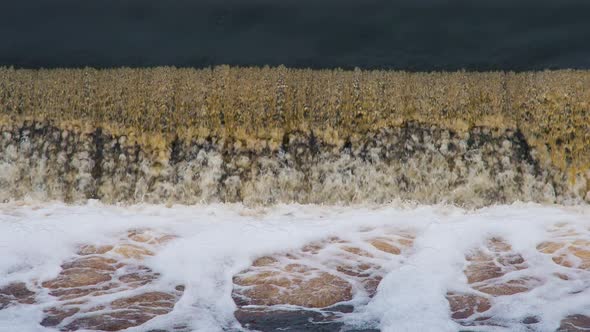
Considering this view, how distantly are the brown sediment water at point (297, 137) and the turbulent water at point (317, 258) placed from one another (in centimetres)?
52

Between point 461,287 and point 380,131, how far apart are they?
5.09 m

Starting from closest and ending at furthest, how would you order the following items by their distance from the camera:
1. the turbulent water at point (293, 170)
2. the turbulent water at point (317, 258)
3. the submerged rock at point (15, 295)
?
the turbulent water at point (317, 258), the submerged rock at point (15, 295), the turbulent water at point (293, 170)

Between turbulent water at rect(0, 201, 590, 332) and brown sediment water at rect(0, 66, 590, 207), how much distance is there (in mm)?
522

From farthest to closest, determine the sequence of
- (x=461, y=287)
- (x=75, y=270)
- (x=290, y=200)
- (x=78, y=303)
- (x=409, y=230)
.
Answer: (x=290, y=200) < (x=409, y=230) < (x=75, y=270) < (x=461, y=287) < (x=78, y=303)

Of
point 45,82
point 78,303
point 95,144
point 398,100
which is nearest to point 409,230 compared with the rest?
point 398,100

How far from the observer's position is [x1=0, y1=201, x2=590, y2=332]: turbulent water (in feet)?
21.1

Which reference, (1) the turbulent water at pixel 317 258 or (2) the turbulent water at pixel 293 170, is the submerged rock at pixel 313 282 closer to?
(1) the turbulent water at pixel 317 258

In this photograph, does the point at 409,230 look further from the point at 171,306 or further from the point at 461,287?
the point at 171,306

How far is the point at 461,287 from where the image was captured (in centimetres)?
721

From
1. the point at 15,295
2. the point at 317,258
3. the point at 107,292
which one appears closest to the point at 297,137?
the point at 317,258

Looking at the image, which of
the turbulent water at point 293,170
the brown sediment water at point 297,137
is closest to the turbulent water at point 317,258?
the turbulent water at point 293,170

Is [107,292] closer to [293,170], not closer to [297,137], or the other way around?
[293,170]

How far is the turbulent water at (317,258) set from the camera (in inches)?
253

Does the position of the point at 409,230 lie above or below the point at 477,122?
below
